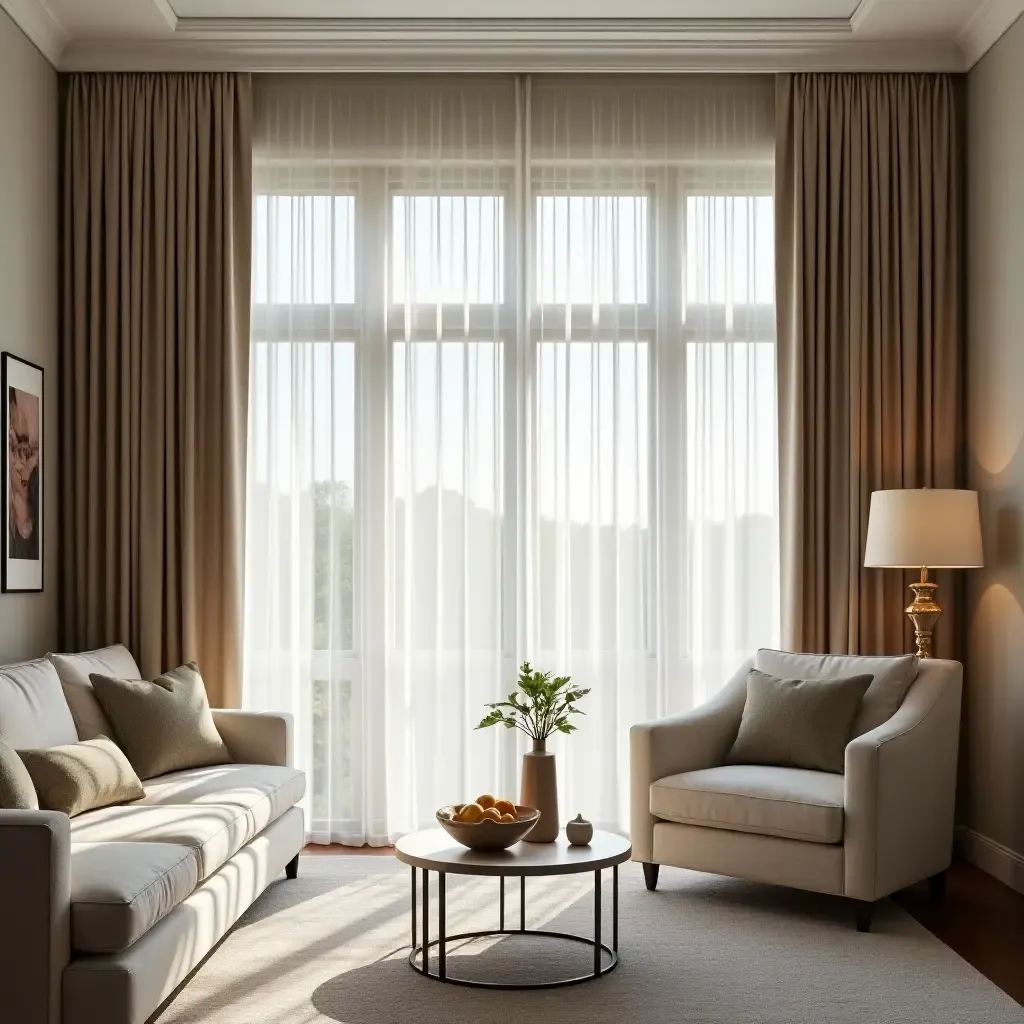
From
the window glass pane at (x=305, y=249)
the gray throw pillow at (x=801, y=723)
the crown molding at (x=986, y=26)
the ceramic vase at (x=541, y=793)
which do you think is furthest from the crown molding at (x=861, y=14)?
the ceramic vase at (x=541, y=793)

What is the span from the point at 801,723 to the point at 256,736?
2.00 metres

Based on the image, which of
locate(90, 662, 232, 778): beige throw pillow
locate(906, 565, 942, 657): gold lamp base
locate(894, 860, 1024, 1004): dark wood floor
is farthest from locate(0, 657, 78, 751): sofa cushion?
locate(906, 565, 942, 657): gold lamp base

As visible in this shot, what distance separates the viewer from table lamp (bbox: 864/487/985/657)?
4.48m

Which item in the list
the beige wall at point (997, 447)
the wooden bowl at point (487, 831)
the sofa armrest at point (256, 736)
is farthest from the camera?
the beige wall at point (997, 447)

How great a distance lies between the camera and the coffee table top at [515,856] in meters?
3.17

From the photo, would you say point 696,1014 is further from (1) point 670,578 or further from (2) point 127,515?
(2) point 127,515

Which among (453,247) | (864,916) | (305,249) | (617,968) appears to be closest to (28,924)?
(617,968)

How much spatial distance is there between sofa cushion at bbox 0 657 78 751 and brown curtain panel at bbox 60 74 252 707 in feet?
3.42

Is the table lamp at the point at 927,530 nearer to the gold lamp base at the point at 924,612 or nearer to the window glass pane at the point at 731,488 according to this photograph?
the gold lamp base at the point at 924,612

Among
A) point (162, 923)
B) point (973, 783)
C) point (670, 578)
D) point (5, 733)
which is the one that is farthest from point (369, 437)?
point (973, 783)

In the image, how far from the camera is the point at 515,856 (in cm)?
329

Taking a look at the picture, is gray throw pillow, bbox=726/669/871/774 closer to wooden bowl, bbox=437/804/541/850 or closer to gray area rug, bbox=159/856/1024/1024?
gray area rug, bbox=159/856/1024/1024

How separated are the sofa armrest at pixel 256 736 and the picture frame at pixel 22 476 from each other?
968 mm

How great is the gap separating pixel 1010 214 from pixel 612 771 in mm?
2769
